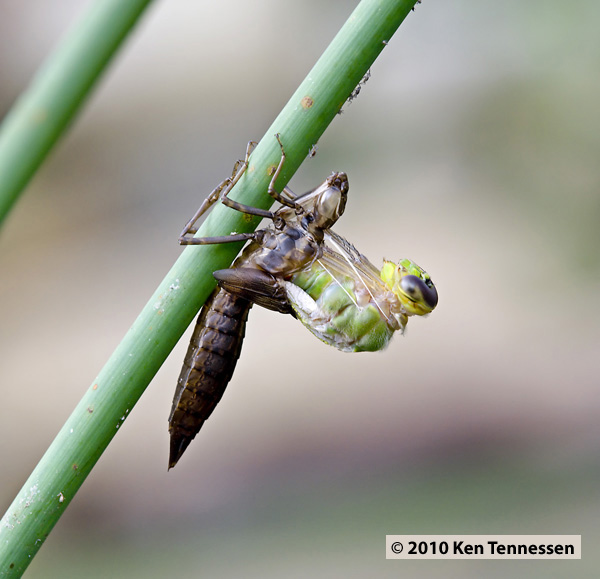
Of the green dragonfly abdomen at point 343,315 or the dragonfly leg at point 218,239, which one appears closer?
the dragonfly leg at point 218,239

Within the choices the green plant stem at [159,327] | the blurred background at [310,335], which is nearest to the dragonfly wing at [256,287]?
the green plant stem at [159,327]

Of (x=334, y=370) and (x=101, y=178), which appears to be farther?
(x=101, y=178)

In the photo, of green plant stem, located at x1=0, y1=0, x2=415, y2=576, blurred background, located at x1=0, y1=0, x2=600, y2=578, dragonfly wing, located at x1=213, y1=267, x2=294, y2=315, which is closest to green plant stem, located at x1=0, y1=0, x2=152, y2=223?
green plant stem, located at x1=0, y1=0, x2=415, y2=576

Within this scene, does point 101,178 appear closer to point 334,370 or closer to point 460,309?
point 334,370

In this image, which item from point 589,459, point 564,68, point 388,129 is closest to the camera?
point 589,459

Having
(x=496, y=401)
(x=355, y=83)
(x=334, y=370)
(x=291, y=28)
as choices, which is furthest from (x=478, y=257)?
(x=355, y=83)

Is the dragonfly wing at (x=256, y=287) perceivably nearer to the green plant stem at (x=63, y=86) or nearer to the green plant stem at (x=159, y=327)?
the green plant stem at (x=159, y=327)

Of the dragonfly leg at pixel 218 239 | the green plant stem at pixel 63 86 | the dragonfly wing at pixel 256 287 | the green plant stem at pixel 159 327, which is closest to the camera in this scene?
the green plant stem at pixel 63 86
